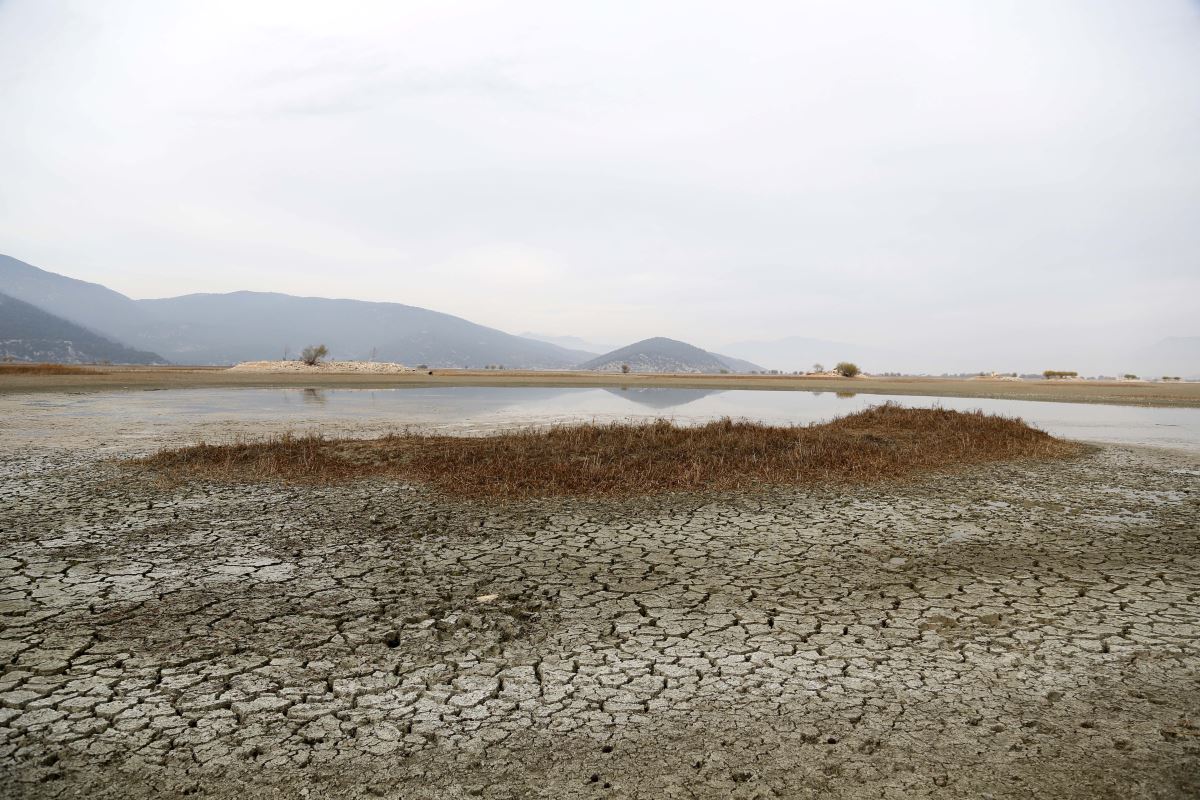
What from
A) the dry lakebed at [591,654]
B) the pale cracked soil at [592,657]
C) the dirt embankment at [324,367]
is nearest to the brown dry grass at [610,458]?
the dry lakebed at [591,654]

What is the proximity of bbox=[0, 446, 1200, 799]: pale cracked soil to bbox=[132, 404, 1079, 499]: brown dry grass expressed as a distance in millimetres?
2690

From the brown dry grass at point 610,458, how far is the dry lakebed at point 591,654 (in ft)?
7.53

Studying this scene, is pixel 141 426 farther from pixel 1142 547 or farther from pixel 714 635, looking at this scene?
pixel 1142 547

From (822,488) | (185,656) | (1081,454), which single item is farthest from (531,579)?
(1081,454)

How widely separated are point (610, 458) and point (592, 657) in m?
9.49

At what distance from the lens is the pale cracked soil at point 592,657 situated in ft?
12.2

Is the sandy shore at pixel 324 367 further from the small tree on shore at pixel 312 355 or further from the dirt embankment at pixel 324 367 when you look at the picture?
the small tree on shore at pixel 312 355

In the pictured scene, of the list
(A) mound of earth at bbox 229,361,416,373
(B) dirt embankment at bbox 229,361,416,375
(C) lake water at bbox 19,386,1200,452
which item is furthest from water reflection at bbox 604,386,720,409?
(A) mound of earth at bbox 229,361,416,373

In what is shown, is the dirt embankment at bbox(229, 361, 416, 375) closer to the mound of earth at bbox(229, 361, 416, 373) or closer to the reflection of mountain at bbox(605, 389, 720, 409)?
the mound of earth at bbox(229, 361, 416, 373)

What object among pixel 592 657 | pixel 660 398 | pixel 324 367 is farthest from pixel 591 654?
pixel 324 367

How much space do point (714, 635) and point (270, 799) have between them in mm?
3602

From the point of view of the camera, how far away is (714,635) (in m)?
5.69

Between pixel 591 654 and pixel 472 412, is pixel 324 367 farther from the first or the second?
pixel 591 654

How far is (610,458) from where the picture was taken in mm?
14688
